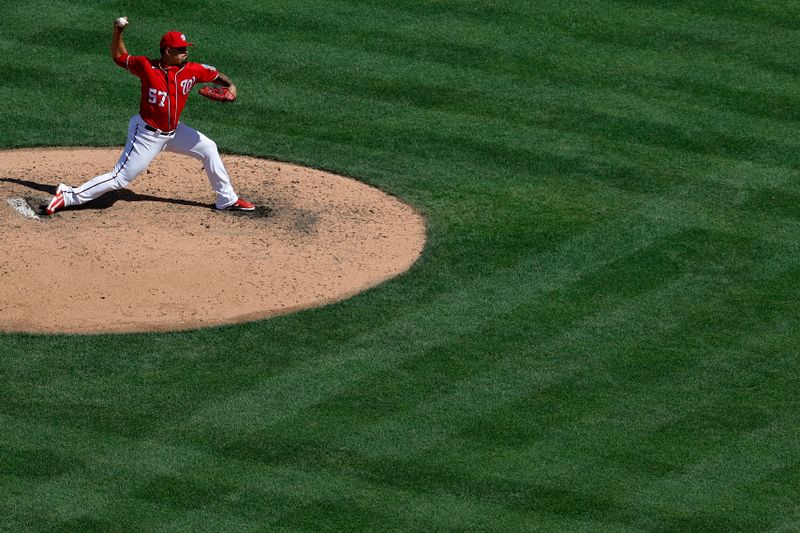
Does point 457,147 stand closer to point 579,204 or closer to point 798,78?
point 579,204

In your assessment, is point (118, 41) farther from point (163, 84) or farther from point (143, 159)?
point (143, 159)

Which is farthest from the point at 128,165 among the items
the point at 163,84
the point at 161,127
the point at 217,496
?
the point at 217,496

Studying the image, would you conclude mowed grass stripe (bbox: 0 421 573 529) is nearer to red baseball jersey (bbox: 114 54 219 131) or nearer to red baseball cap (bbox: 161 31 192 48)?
red baseball jersey (bbox: 114 54 219 131)

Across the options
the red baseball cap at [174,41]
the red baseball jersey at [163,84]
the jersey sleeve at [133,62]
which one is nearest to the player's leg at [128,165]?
the red baseball jersey at [163,84]

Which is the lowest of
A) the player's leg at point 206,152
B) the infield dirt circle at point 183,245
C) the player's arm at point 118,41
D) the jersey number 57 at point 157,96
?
the infield dirt circle at point 183,245

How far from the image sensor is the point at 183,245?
1370cm

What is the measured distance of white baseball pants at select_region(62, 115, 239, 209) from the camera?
1420 centimetres

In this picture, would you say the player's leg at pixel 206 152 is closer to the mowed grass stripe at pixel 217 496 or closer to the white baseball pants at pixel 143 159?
the white baseball pants at pixel 143 159

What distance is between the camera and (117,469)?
33.8 ft

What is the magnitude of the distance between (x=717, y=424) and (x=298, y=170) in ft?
19.7

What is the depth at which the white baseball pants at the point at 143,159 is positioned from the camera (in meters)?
14.2

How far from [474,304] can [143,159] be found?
3.38 metres

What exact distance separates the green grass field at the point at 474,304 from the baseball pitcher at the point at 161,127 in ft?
6.05

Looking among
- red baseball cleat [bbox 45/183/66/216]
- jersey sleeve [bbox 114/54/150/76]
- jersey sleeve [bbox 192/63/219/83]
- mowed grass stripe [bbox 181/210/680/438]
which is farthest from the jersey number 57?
mowed grass stripe [bbox 181/210/680/438]
